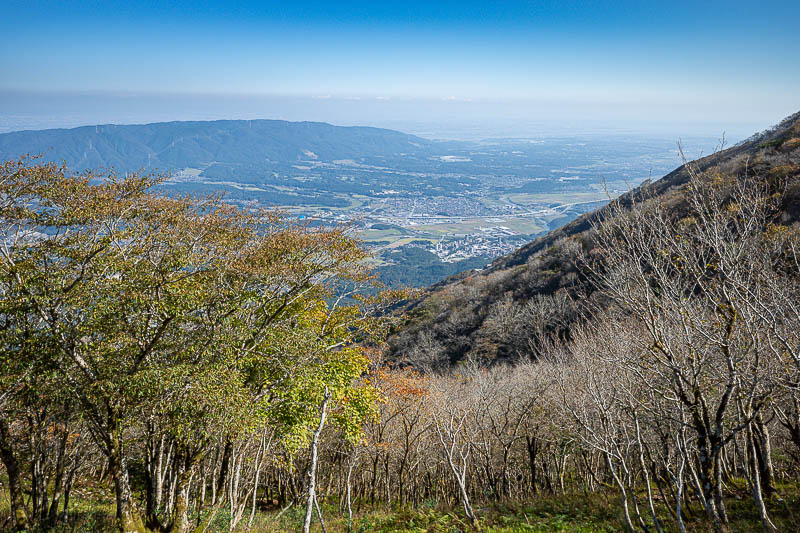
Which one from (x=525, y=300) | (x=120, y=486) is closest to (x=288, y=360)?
(x=120, y=486)

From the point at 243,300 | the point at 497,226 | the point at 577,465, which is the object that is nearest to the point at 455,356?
the point at 577,465

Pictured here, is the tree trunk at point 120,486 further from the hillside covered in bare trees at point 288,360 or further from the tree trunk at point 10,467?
the tree trunk at point 10,467

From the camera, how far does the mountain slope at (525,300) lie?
120 feet

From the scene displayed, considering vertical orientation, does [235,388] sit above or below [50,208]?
below

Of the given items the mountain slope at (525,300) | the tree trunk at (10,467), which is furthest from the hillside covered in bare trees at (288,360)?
the mountain slope at (525,300)

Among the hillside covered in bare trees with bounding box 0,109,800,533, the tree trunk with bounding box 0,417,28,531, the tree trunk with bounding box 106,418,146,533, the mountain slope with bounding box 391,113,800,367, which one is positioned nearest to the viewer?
the hillside covered in bare trees with bounding box 0,109,800,533

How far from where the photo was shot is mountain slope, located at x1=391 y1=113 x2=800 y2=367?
36.5m

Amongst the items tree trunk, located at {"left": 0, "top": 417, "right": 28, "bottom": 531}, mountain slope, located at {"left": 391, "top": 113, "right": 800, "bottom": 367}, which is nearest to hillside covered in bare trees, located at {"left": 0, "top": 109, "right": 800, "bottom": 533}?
tree trunk, located at {"left": 0, "top": 417, "right": 28, "bottom": 531}

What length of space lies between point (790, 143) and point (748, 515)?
4697cm

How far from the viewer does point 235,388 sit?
9750mm

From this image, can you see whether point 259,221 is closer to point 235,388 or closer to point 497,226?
point 235,388

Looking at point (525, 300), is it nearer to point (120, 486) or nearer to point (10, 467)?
point (120, 486)

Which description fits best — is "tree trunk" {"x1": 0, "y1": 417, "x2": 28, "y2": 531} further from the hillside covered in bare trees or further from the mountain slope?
the mountain slope

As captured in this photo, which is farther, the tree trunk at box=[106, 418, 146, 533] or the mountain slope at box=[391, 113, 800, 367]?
the mountain slope at box=[391, 113, 800, 367]
